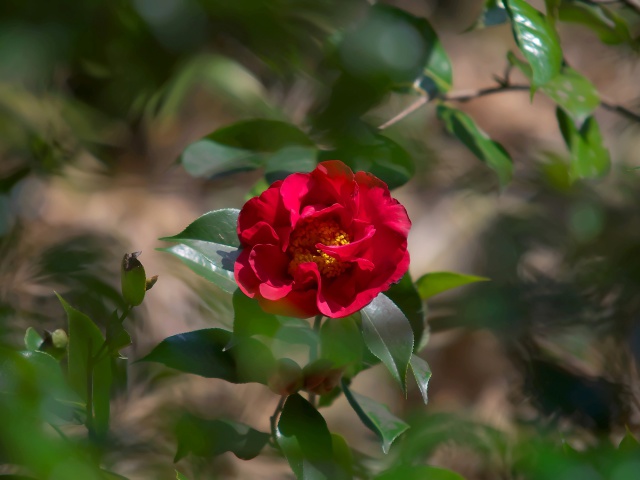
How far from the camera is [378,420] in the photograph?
696mm

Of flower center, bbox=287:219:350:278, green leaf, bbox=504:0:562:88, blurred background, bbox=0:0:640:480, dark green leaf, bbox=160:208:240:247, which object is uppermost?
green leaf, bbox=504:0:562:88

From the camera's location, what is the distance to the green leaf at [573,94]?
34.8 inches

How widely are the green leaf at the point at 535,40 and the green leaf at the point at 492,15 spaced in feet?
0.60

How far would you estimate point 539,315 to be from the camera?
3.85 feet

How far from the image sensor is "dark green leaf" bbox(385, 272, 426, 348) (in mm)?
766

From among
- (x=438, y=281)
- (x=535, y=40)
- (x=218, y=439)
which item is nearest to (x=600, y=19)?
(x=535, y=40)

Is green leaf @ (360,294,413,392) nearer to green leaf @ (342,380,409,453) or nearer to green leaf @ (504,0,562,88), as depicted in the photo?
green leaf @ (342,380,409,453)

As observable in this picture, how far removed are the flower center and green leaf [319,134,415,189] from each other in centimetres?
5

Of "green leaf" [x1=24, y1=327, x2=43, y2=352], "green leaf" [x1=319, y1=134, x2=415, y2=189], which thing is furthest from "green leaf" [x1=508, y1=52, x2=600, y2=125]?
"green leaf" [x1=24, y1=327, x2=43, y2=352]

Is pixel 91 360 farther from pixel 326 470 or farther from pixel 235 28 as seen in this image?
pixel 235 28

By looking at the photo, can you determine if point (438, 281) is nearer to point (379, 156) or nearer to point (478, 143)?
point (478, 143)

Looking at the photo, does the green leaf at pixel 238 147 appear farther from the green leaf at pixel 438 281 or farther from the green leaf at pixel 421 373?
the green leaf at pixel 421 373

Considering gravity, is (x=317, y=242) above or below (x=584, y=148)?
above

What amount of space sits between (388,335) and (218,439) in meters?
0.18
